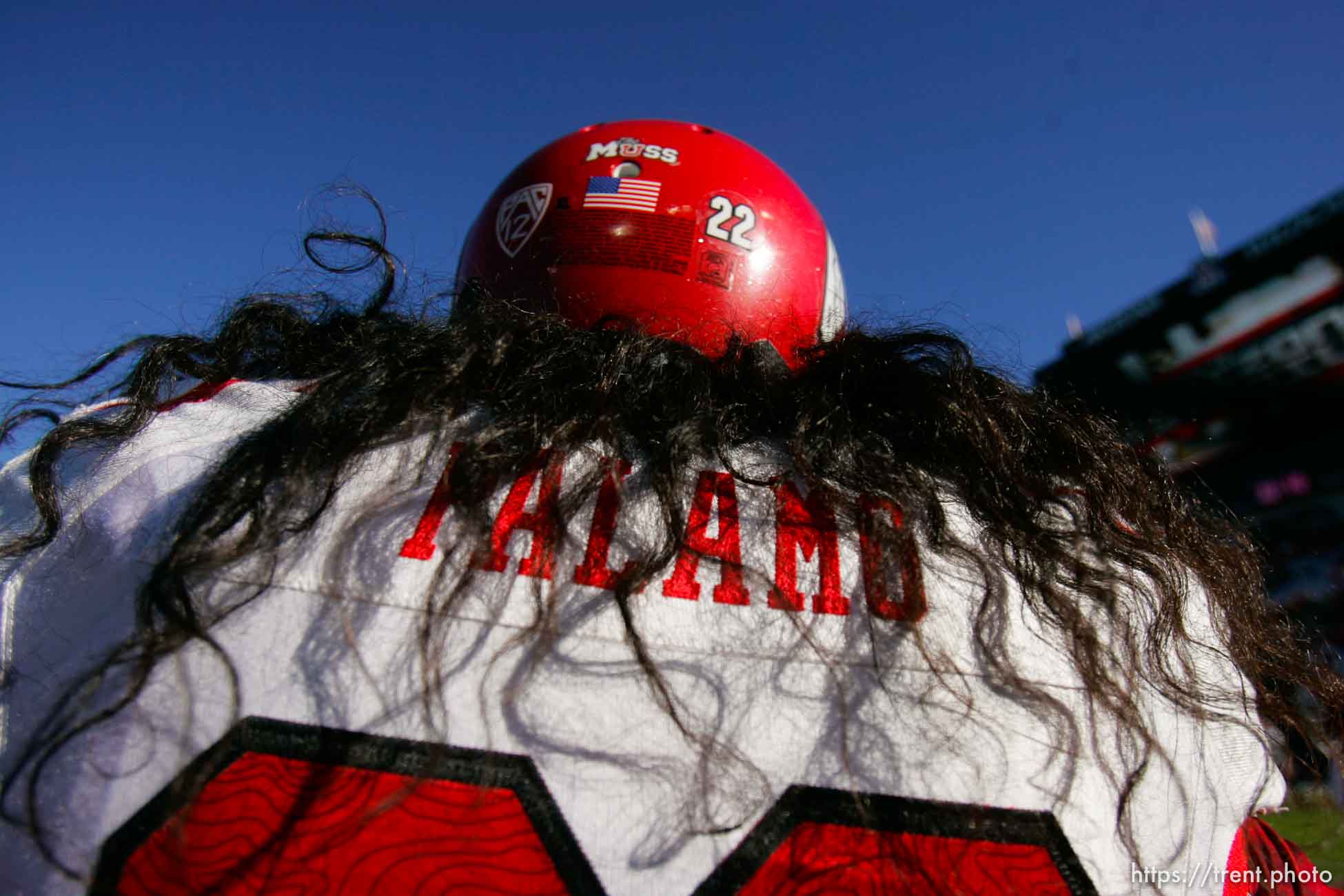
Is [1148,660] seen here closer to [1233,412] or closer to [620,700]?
[620,700]

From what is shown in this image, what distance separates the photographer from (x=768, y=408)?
122 cm

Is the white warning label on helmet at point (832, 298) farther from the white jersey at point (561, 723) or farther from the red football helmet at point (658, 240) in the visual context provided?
the white jersey at point (561, 723)

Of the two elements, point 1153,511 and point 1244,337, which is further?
point 1244,337

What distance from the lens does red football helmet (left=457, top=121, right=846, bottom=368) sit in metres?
1.97

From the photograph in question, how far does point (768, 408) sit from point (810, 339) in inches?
28.3

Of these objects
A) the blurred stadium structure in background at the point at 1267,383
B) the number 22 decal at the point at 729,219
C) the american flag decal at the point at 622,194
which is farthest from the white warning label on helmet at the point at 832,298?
the blurred stadium structure in background at the point at 1267,383

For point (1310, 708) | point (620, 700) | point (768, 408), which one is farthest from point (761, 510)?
point (1310, 708)

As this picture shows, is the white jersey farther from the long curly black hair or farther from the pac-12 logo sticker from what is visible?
the pac-12 logo sticker

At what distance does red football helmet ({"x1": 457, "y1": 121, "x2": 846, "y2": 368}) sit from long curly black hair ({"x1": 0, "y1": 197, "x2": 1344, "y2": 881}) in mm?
589

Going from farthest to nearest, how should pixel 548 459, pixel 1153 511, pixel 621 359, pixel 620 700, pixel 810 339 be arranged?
1. pixel 810 339
2. pixel 1153 511
3. pixel 621 359
4. pixel 548 459
5. pixel 620 700

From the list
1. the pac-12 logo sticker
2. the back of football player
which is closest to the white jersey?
the back of football player

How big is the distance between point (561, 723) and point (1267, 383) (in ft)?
51.0

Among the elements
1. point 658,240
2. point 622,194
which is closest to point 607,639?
point 658,240

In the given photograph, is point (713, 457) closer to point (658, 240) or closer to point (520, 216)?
point (658, 240)
